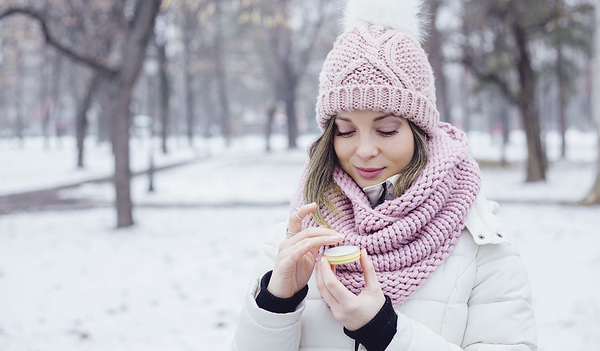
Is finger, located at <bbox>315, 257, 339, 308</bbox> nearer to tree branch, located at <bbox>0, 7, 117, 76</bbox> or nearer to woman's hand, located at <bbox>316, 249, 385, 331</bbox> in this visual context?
woman's hand, located at <bbox>316, 249, 385, 331</bbox>

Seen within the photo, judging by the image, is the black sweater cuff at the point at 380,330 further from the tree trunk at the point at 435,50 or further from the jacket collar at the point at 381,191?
→ the tree trunk at the point at 435,50

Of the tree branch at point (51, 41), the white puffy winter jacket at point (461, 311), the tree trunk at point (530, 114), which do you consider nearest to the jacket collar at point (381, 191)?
the white puffy winter jacket at point (461, 311)

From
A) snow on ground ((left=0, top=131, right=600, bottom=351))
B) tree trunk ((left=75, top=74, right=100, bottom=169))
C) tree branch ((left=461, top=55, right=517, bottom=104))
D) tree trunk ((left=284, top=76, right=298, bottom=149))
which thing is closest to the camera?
snow on ground ((left=0, top=131, right=600, bottom=351))

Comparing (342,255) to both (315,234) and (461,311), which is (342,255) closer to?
(315,234)

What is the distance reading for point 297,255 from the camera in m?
1.27

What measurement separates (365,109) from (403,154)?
0.17m

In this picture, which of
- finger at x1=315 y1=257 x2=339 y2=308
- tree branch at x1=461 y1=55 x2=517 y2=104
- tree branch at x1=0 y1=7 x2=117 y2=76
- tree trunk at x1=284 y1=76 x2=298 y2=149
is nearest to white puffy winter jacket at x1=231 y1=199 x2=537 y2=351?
finger at x1=315 y1=257 x2=339 y2=308

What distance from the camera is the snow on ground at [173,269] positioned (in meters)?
4.25

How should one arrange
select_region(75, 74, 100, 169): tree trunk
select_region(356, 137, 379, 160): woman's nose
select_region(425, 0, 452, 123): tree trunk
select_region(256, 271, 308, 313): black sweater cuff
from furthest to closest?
select_region(75, 74, 100, 169): tree trunk < select_region(425, 0, 452, 123): tree trunk < select_region(356, 137, 379, 160): woman's nose < select_region(256, 271, 308, 313): black sweater cuff

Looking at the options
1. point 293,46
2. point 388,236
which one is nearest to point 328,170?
point 388,236

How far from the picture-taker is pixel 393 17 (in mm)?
1542

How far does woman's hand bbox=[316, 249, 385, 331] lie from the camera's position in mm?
1245

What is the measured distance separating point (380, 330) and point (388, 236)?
9.4 inches

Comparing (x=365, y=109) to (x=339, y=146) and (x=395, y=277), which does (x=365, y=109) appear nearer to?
(x=339, y=146)
